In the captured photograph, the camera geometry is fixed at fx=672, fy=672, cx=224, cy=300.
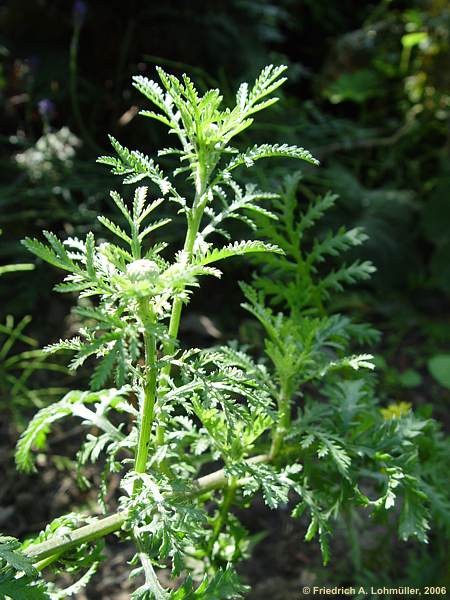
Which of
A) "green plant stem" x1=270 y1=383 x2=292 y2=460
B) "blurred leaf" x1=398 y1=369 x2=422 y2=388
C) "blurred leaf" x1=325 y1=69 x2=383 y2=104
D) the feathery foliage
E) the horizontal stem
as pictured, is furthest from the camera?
"blurred leaf" x1=325 y1=69 x2=383 y2=104

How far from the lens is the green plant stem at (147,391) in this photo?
2.74 ft

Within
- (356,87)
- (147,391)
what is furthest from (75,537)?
(356,87)

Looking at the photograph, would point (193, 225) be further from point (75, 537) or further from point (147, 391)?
point (75, 537)

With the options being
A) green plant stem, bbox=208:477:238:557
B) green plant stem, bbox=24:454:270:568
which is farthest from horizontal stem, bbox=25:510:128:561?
green plant stem, bbox=208:477:238:557

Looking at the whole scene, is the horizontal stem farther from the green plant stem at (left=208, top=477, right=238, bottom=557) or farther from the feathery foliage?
the green plant stem at (left=208, top=477, right=238, bottom=557)

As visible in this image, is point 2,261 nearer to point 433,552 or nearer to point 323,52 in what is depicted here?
point 433,552

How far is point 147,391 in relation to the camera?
2.92 feet

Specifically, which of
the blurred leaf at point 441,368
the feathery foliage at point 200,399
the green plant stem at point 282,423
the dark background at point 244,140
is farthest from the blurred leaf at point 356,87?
the green plant stem at point 282,423

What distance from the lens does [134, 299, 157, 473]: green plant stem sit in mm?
835

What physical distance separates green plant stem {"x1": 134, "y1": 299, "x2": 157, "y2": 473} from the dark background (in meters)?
1.04

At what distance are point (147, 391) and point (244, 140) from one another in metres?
1.80

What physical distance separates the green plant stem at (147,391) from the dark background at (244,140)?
1041 mm

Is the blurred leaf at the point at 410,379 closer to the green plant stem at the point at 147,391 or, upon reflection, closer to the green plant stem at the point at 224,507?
the green plant stem at the point at 224,507

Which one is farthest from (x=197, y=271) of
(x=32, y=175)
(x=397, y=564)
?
(x=32, y=175)
